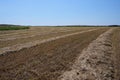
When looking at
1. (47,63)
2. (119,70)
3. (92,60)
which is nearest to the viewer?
(119,70)

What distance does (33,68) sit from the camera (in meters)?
8.70

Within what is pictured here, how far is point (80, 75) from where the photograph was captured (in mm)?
7656

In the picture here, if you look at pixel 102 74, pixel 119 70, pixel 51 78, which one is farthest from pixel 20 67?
pixel 119 70

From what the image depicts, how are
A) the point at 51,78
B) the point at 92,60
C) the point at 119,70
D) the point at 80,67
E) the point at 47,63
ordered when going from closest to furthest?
A: the point at 51,78 → the point at 119,70 → the point at 80,67 → the point at 47,63 → the point at 92,60

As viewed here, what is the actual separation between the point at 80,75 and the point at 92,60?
3.09 meters

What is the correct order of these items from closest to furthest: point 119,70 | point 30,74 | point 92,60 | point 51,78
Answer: point 51,78
point 30,74
point 119,70
point 92,60

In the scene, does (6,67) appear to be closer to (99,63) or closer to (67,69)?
(67,69)

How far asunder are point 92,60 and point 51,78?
157 inches

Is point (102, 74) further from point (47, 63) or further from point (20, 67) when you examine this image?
point (20, 67)

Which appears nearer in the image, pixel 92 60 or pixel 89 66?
pixel 89 66

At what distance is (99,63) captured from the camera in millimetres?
9859

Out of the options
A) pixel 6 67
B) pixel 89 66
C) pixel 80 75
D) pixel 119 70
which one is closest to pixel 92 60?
pixel 89 66

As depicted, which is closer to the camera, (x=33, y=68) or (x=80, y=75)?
(x=80, y=75)

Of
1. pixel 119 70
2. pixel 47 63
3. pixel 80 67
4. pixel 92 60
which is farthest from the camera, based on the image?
pixel 92 60
